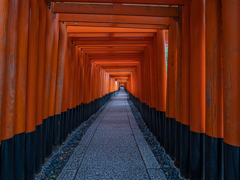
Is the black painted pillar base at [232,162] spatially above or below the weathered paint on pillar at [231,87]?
below

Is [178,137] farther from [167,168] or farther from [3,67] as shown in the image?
[3,67]

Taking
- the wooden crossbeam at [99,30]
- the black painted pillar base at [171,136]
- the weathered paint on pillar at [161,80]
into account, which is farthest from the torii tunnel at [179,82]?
the wooden crossbeam at [99,30]

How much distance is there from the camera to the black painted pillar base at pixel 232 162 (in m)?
1.70

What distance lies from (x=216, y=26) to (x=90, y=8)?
8.89 ft

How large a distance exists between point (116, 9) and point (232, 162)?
11.5 feet

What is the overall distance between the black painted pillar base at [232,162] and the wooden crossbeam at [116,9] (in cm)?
297

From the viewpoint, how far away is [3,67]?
1.88 meters

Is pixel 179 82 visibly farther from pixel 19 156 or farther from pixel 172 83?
pixel 19 156

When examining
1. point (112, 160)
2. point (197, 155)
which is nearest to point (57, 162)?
point (112, 160)

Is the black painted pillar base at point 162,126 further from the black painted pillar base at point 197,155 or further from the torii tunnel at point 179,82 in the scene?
the black painted pillar base at point 197,155

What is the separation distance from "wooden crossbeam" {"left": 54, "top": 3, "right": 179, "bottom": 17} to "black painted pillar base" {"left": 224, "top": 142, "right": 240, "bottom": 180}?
297 centimetres

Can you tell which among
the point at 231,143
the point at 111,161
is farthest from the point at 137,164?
the point at 231,143

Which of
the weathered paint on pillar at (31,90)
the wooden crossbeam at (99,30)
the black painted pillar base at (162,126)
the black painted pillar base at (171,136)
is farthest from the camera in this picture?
the wooden crossbeam at (99,30)

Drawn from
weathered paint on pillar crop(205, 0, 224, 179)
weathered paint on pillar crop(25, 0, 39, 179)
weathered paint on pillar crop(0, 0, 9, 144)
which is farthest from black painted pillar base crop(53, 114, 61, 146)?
weathered paint on pillar crop(205, 0, 224, 179)
